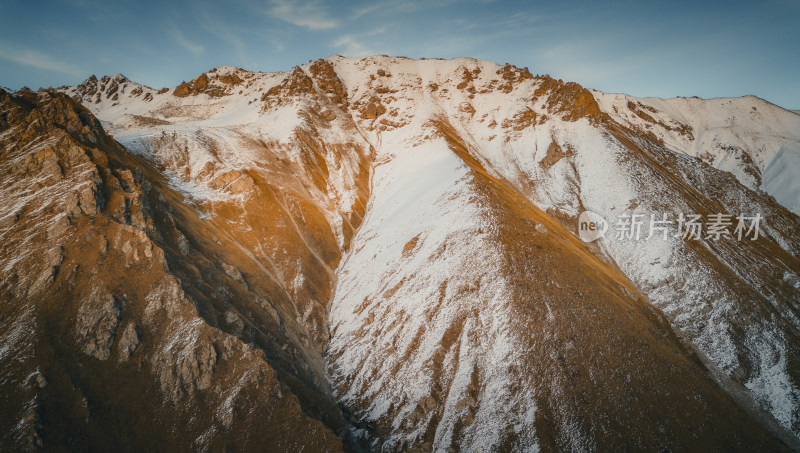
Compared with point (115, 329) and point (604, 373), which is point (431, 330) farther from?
point (115, 329)

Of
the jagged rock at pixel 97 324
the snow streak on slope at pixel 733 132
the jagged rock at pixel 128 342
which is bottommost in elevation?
the snow streak on slope at pixel 733 132

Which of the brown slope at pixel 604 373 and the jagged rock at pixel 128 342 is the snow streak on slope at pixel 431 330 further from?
the jagged rock at pixel 128 342

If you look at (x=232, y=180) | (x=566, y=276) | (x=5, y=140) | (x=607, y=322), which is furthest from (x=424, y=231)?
(x=5, y=140)

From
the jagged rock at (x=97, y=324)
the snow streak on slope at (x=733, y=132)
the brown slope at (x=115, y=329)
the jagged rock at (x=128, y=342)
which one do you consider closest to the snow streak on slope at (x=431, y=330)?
the brown slope at (x=115, y=329)

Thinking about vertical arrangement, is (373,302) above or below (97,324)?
below

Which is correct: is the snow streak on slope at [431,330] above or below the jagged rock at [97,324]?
below

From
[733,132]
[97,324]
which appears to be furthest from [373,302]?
[733,132]

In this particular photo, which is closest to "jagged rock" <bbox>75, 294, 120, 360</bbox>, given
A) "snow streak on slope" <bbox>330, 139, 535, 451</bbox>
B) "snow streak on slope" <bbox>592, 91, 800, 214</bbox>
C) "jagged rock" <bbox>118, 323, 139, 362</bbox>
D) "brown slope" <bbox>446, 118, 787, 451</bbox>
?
"jagged rock" <bbox>118, 323, 139, 362</bbox>

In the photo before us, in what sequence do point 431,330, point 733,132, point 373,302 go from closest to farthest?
1. point 431,330
2. point 373,302
3. point 733,132

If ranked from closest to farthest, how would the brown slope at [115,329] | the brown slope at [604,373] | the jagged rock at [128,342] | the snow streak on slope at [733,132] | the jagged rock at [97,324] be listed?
the brown slope at [115,329] < the brown slope at [604,373] < the jagged rock at [97,324] < the jagged rock at [128,342] < the snow streak on slope at [733,132]
